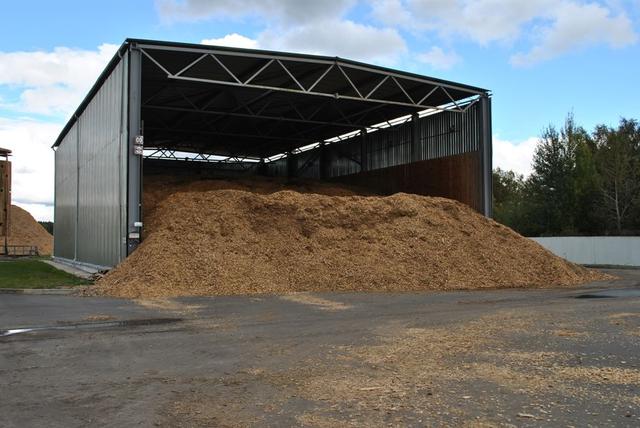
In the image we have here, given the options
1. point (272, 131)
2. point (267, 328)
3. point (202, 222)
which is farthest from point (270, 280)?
point (272, 131)

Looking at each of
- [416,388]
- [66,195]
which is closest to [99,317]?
[416,388]

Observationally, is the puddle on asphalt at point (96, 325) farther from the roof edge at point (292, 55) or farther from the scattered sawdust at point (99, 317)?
the roof edge at point (292, 55)

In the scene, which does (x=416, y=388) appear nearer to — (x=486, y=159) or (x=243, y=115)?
(x=486, y=159)

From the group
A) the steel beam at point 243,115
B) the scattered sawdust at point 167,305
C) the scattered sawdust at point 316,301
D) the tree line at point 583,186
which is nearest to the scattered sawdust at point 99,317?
the scattered sawdust at point 167,305

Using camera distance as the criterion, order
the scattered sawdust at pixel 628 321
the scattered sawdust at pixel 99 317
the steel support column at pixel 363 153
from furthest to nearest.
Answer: the steel support column at pixel 363 153 < the scattered sawdust at pixel 99 317 < the scattered sawdust at pixel 628 321

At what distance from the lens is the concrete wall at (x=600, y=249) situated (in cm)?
3269

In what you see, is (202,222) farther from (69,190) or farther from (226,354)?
(69,190)

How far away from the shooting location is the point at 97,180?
81.2 feet

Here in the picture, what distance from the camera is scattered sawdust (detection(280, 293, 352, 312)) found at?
13.2m

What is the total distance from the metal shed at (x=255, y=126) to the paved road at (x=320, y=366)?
9824 mm

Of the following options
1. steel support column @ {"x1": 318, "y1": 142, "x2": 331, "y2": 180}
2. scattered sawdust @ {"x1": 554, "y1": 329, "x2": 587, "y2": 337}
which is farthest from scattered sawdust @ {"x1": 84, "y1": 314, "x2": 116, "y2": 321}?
steel support column @ {"x1": 318, "y1": 142, "x2": 331, "y2": 180}

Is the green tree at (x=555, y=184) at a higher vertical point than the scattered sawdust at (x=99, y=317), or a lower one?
higher

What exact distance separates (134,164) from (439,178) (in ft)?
49.8

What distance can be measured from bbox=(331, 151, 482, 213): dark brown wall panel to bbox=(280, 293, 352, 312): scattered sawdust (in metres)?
13.2
